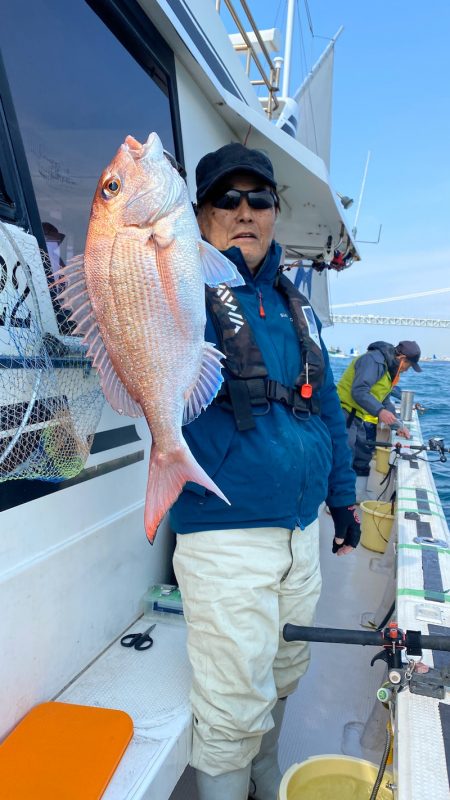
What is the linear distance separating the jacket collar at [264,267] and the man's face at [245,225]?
0.03 meters

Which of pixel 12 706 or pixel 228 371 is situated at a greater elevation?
pixel 228 371

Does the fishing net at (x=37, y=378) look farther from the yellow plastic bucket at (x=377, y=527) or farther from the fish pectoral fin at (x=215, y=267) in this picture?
the yellow plastic bucket at (x=377, y=527)

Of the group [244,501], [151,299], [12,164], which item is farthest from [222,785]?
[12,164]

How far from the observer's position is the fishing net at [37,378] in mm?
1592

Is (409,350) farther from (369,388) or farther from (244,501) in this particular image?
(244,501)

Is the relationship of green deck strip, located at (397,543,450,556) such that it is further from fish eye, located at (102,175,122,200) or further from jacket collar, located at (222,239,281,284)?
fish eye, located at (102,175,122,200)

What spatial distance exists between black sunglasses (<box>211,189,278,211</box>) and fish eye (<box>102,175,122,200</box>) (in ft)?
2.70

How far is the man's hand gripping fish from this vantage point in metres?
1.34

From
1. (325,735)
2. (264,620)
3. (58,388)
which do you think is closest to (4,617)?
(58,388)

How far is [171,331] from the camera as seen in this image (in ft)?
4.69

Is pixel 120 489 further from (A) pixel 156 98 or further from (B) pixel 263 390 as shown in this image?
(A) pixel 156 98

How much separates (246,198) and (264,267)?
28cm

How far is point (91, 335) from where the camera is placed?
147cm

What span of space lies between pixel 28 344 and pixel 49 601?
98 cm
